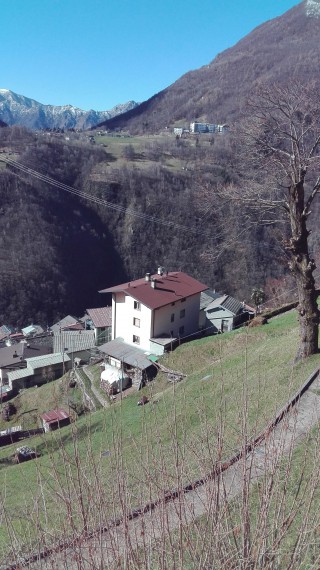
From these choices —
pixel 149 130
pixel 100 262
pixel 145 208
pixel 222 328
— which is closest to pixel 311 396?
pixel 222 328

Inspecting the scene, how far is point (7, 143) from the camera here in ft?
265

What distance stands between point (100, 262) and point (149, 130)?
9153 cm

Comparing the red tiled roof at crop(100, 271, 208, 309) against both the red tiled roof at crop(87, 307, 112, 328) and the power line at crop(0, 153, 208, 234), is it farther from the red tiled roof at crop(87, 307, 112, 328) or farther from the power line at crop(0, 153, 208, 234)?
the power line at crop(0, 153, 208, 234)

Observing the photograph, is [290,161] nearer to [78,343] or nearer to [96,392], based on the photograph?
[96,392]

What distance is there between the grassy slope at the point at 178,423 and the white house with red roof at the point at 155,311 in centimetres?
284

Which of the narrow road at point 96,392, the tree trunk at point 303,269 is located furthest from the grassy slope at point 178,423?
the narrow road at point 96,392

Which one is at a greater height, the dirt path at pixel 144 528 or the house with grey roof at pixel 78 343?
the dirt path at pixel 144 528

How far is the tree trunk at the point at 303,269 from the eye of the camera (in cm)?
877

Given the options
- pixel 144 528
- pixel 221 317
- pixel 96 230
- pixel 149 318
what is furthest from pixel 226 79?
pixel 144 528

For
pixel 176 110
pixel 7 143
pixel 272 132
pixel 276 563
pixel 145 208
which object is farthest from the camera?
pixel 176 110

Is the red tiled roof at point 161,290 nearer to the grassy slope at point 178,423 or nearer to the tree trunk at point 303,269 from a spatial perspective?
the grassy slope at point 178,423

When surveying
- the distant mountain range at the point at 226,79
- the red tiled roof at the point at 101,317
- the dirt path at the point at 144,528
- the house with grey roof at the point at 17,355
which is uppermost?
the distant mountain range at the point at 226,79

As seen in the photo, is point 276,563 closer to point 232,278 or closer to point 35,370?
point 35,370

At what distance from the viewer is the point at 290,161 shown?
8.70m
